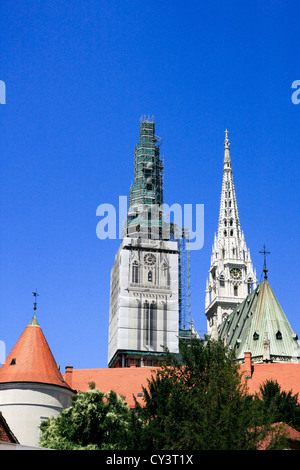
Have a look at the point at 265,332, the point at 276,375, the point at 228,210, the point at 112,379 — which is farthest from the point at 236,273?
the point at 112,379

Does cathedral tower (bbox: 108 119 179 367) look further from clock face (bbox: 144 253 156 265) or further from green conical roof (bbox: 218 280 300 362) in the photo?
green conical roof (bbox: 218 280 300 362)

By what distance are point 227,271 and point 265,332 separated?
137 feet

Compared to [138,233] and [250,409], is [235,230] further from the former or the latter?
[250,409]

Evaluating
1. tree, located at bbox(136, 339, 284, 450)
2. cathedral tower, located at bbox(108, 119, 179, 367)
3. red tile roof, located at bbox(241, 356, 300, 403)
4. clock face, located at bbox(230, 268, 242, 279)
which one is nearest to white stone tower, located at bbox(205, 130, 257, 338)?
clock face, located at bbox(230, 268, 242, 279)

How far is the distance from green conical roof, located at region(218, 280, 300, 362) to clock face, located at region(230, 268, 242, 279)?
110ft

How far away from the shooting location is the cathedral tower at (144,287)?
82312 millimetres

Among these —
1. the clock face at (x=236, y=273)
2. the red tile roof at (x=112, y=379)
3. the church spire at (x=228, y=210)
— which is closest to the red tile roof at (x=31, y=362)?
the red tile roof at (x=112, y=379)

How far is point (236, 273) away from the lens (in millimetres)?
116250

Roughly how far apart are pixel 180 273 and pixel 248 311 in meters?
14.9

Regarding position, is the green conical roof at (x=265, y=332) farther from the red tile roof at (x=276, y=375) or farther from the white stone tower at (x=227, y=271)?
the white stone tower at (x=227, y=271)

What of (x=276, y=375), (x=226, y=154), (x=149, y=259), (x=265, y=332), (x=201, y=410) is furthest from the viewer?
(x=226, y=154)

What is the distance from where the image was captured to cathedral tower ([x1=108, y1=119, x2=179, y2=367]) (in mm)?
82312

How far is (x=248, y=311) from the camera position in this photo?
81188 millimetres

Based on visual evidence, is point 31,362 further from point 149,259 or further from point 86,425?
point 149,259
